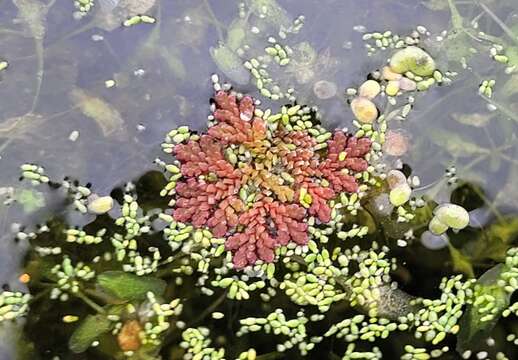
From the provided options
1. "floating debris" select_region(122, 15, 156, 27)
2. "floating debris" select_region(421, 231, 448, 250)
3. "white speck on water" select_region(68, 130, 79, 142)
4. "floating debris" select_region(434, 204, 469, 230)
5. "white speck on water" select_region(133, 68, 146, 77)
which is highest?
"floating debris" select_region(122, 15, 156, 27)

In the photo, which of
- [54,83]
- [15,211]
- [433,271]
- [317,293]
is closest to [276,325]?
[317,293]

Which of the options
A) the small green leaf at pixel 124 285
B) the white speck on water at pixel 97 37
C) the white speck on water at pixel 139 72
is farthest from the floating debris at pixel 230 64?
the small green leaf at pixel 124 285

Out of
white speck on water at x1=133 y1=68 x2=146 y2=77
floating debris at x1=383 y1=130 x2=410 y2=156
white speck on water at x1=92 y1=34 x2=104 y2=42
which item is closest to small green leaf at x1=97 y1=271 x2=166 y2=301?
white speck on water at x1=133 y1=68 x2=146 y2=77

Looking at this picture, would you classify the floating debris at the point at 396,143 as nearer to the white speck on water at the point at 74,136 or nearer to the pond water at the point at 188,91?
the pond water at the point at 188,91

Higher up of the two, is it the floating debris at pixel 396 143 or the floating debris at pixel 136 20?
the floating debris at pixel 136 20

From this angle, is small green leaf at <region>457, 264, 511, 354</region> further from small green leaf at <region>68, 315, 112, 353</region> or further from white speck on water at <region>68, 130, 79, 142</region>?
white speck on water at <region>68, 130, 79, 142</region>

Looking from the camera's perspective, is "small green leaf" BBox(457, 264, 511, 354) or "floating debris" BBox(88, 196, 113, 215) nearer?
"floating debris" BBox(88, 196, 113, 215)
